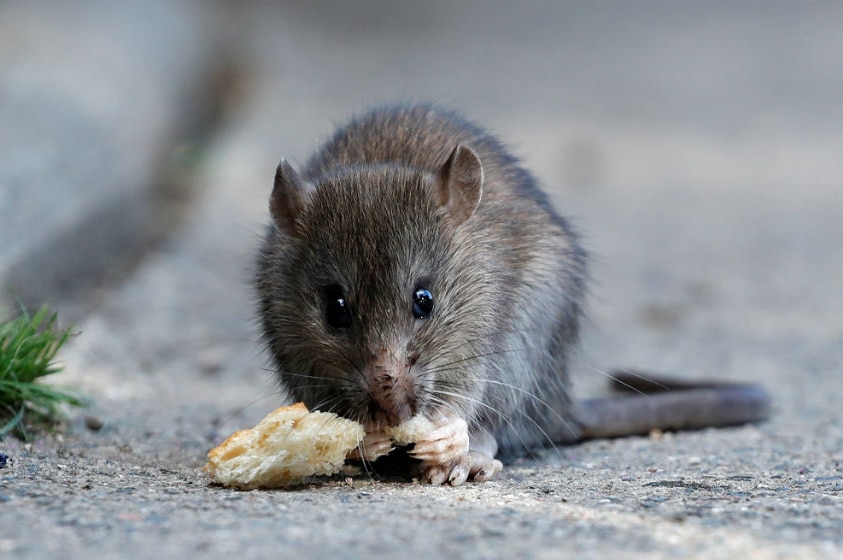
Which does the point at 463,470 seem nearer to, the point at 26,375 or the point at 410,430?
the point at 410,430

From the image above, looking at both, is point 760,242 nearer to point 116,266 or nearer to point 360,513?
point 116,266

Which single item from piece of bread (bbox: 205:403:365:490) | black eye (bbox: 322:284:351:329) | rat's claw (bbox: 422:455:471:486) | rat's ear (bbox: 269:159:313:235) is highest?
rat's ear (bbox: 269:159:313:235)

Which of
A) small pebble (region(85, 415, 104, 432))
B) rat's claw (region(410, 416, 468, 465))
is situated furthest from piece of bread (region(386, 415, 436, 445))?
small pebble (region(85, 415, 104, 432))

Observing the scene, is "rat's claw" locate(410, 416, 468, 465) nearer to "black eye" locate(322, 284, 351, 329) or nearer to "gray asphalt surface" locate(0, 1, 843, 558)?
"gray asphalt surface" locate(0, 1, 843, 558)

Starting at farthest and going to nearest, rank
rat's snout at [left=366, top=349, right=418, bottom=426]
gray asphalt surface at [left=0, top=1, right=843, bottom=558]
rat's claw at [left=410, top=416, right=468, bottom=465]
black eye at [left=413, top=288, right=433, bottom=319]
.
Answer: black eye at [left=413, top=288, right=433, bottom=319] < rat's claw at [left=410, top=416, right=468, bottom=465] < rat's snout at [left=366, top=349, right=418, bottom=426] < gray asphalt surface at [left=0, top=1, right=843, bottom=558]

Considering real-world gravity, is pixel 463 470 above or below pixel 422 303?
below

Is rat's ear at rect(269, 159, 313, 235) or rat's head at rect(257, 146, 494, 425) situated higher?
rat's ear at rect(269, 159, 313, 235)

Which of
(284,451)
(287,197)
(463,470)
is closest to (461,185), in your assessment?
(287,197)

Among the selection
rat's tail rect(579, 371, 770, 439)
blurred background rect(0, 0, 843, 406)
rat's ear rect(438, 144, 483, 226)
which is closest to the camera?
rat's ear rect(438, 144, 483, 226)
